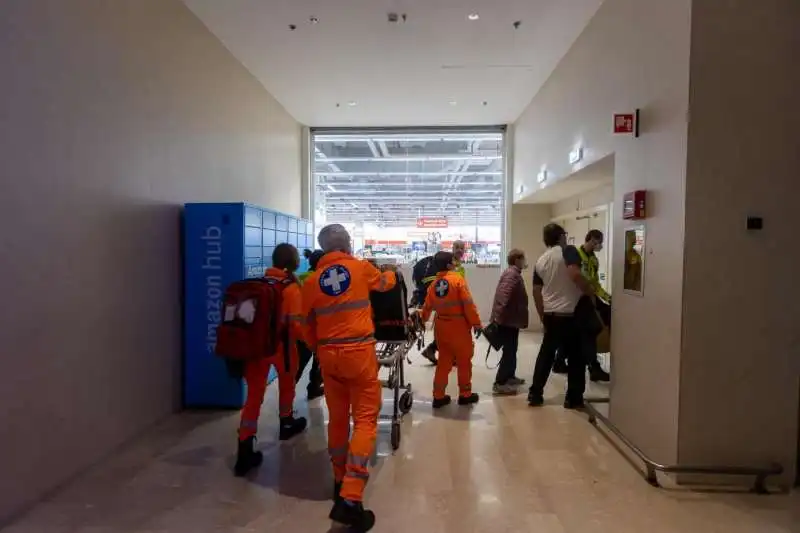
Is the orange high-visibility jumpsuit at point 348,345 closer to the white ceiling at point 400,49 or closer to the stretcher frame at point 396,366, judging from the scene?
the stretcher frame at point 396,366

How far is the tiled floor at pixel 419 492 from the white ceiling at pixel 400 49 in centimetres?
363

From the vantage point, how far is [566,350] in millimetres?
4379

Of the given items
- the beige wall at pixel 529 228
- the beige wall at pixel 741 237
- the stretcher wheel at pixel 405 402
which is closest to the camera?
the beige wall at pixel 741 237

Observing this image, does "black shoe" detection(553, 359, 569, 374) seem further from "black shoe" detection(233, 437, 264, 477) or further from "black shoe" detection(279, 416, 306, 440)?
"black shoe" detection(233, 437, 264, 477)

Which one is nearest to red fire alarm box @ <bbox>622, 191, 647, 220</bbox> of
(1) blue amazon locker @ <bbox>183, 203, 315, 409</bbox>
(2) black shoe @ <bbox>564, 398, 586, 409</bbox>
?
(2) black shoe @ <bbox>564, 398, 586, 409</bbox>

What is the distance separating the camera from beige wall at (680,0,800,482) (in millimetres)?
2689

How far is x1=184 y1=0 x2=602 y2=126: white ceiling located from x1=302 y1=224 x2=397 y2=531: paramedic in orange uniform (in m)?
2.86

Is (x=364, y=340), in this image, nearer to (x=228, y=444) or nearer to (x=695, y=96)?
(x=228, y=444)

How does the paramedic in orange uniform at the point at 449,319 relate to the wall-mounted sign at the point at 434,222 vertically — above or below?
below

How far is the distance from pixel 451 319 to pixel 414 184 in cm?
741

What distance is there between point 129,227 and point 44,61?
1183 millimetres

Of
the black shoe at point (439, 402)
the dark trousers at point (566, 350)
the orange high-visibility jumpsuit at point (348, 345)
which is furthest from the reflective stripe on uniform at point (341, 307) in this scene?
the dark trousers at point (566, 350)

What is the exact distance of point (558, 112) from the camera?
17.8 ft

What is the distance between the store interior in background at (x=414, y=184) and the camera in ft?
28.6
